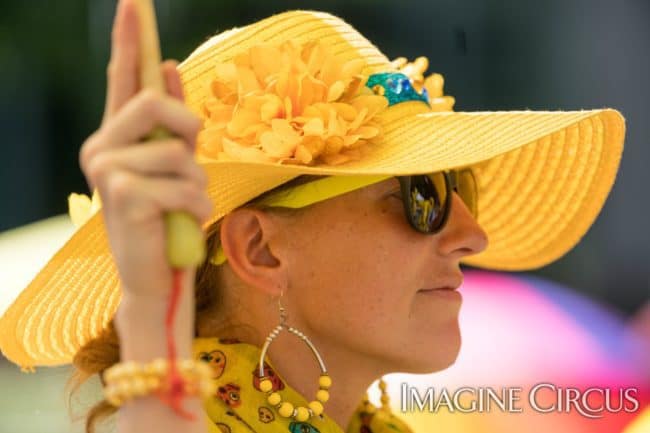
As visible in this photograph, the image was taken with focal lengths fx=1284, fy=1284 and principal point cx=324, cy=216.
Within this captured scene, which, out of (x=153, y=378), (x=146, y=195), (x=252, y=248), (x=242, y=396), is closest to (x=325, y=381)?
(x=242, y=396)

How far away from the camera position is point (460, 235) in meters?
2.18

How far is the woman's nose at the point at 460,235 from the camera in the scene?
2.16 m

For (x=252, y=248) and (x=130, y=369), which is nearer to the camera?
(x=130, y=369)

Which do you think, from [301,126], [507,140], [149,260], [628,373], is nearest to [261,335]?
[301,126]

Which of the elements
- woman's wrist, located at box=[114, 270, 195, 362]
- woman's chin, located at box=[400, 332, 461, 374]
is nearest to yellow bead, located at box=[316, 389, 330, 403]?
woman's chin, located at box=[400, 332, 461, 374]

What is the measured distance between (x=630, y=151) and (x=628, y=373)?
2.57 ft

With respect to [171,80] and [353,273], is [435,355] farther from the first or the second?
[171,80]

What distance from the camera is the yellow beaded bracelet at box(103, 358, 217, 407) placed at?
129cm

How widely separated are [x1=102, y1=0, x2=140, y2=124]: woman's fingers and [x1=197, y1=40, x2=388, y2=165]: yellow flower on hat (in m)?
0.63

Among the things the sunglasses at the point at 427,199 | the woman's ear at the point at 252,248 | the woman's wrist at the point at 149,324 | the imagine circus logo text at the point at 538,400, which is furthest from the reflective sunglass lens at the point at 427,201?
the imagine circus logo text at the point at 538,400

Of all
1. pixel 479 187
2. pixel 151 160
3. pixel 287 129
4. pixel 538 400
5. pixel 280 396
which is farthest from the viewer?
pixel 538 400

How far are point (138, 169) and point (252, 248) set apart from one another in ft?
2.91

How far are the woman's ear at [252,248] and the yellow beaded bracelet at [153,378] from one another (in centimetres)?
79

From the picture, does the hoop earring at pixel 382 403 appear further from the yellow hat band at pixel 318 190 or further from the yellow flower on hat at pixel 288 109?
the yellow flower on hat at pixel 288 109
